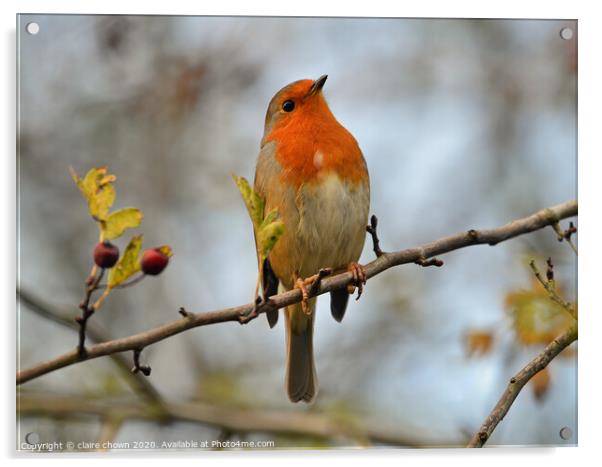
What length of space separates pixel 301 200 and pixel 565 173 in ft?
2.71

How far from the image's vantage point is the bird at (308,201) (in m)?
2.07

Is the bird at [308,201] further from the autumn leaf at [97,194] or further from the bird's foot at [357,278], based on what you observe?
the autumn leaf at [97,194]

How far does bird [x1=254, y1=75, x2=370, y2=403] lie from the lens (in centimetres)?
207

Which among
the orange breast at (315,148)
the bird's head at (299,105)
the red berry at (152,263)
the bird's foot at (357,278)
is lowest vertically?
the red berry at (152,263)

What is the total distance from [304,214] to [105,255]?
789 mm

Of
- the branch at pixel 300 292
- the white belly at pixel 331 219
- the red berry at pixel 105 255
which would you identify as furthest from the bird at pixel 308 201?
the red berry at pixel 105 255

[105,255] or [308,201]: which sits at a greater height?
[308,201]

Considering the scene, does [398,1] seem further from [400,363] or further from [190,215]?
[400,363]

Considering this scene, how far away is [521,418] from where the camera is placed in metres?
2.23

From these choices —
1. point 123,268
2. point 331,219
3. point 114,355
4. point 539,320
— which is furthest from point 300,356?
point 123,268

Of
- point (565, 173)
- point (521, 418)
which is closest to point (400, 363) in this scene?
point (521, 418)

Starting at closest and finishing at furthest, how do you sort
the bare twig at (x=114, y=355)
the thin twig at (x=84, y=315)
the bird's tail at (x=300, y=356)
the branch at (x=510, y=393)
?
Result: the thin twig at (x=84, y=315)
the branch at (x=510, y=393)
the bare twig at (x=114, y=355)
the bird's tail at (x=300, y=356)

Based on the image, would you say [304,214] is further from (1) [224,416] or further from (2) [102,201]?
(2) [102,201]

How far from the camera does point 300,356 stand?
2.22 metres
